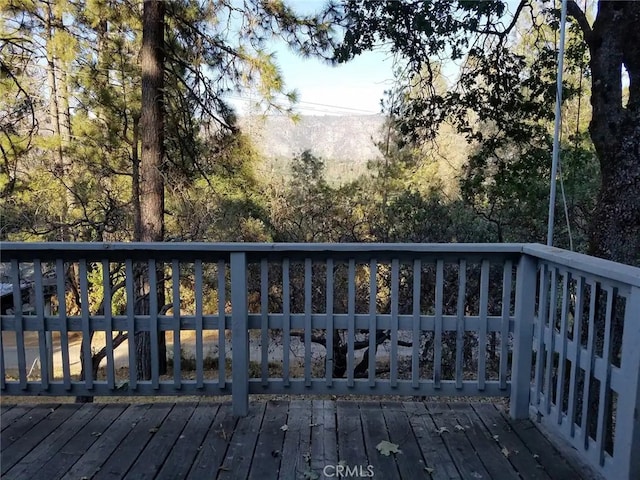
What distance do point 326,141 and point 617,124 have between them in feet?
32.5

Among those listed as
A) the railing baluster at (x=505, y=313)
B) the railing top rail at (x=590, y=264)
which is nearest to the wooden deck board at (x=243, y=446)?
the railing baluster at (x=505, y=313)

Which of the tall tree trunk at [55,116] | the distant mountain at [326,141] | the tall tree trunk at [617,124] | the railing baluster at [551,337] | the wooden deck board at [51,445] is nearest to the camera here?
the wooden deck board at [51,445]

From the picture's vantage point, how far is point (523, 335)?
228 cm

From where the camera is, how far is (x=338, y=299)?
6.59 m

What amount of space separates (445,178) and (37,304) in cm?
859

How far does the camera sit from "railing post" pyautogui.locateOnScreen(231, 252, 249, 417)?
230 centimetres

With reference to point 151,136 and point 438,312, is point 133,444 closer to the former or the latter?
point 438,312

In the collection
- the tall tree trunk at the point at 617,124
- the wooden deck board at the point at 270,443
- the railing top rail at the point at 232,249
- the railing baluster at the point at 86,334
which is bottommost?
the wooden deck board at the point at 270,443

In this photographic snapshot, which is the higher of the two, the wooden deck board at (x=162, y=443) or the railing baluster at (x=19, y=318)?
the railing baluster at (x=19, y=318)

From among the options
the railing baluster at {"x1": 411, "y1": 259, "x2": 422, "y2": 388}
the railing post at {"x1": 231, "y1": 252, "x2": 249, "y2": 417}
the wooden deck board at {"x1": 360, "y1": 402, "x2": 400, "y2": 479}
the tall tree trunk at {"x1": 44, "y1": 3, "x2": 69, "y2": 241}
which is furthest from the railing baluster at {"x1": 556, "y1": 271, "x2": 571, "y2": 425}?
the tall tree trunk at {"x1": 44, "y1": 3, "x2": 69, "y2": 241}

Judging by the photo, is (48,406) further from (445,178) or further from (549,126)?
(445,178)

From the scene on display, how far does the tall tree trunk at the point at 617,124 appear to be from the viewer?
3113 mm

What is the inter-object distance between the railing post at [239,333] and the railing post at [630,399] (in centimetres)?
166

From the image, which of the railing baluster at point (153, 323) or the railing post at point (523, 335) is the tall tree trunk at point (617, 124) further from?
the railing baluster at point (153, 323)
